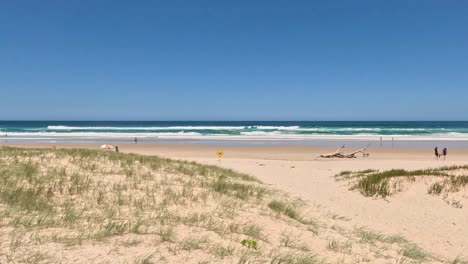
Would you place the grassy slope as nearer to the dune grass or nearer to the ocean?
the dune grass

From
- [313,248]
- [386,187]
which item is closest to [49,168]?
[313,248]

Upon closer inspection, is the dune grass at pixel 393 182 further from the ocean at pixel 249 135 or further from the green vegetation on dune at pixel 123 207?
the ocean at pixel 249 135

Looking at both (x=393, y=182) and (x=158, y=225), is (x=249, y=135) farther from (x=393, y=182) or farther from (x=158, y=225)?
(x=158, y=225)

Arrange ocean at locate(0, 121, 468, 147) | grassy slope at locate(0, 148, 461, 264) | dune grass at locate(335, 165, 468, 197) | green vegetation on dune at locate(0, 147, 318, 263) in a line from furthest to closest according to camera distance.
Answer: ocean at locate(0, 121, 468, 147), dune grass at locate(335, 165, 468, 197), green vegetation on dune at locate(0, 147, 318, 263), grassy slope at locate(0, 148, 461, 264)

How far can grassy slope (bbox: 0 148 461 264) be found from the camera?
15.3ft

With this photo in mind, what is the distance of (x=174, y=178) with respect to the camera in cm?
1028

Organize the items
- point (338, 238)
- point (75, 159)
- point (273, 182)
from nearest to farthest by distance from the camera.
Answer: point (338, 238) → point (75, 159) → point (273, 182)

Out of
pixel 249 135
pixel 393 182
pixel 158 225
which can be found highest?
pixel 158 225

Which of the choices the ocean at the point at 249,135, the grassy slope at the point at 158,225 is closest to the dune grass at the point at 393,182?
the grassy slope at the point at 158,225

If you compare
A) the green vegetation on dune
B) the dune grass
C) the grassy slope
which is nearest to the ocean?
the dune grass

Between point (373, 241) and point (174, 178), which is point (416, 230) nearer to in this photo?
point (373, 241)

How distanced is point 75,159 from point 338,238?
8707mm

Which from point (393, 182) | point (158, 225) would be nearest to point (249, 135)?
point (393, 182)

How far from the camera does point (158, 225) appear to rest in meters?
5.77
